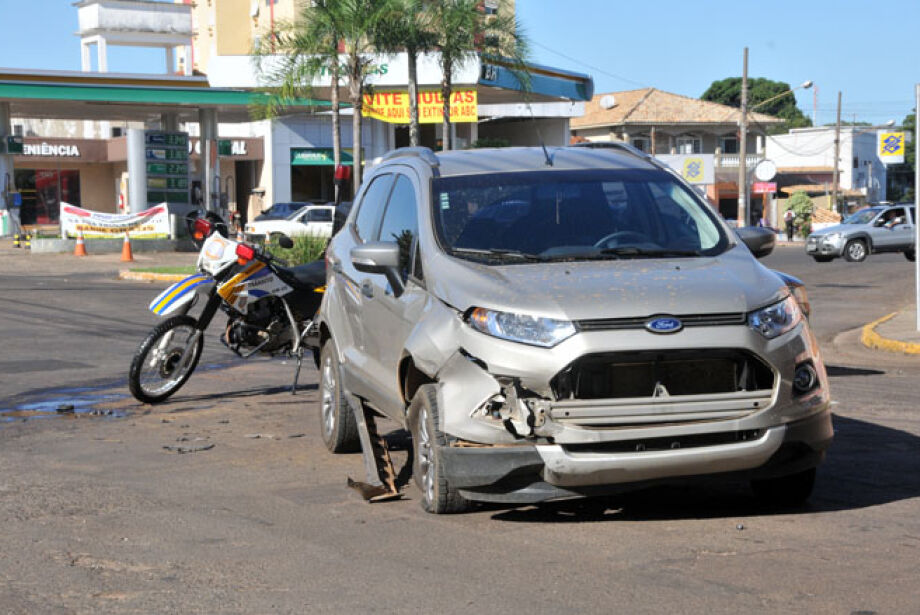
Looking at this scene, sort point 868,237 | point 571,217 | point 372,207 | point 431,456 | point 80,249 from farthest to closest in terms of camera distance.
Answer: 1. point 868,237
2. point 80,249
3. point 372,207
4. point 571,217
5. point 431,456

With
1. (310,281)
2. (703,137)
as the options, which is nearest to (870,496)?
(310,281)

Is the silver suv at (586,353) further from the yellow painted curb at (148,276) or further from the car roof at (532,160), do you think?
the yellow painted curb at (148,276)

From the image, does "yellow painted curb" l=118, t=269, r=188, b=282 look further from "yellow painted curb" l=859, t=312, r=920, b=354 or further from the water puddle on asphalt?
the water puddle on asphalt

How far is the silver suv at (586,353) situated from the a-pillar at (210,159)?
1304 inches

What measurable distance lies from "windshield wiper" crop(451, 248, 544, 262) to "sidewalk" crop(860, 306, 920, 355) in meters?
9.32

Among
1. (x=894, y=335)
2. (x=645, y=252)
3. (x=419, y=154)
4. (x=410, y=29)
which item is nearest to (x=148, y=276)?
(x=410, y=29)

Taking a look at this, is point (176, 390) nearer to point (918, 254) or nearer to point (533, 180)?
point (533, 180)

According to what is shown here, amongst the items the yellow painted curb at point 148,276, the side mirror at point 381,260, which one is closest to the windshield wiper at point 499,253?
the side mirror at point 381,260

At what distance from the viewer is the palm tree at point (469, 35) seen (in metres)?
34.7

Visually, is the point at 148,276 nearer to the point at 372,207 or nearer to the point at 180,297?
the point at 180,297

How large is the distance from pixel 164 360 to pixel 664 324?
6.08 meters

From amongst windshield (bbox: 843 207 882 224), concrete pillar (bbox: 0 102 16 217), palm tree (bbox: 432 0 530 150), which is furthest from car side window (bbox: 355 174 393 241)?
concrete pillar (bbox: 0 102 16 217)

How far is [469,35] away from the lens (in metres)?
35.1

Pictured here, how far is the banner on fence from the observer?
37188mm
